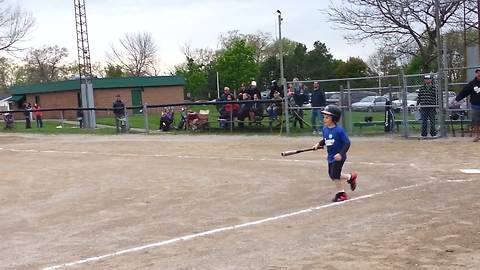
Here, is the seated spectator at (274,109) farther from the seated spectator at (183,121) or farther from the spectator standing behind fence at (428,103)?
the spectator standing behind fence at (428,103)

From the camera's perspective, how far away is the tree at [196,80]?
85125mm

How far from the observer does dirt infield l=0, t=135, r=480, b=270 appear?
255 inches

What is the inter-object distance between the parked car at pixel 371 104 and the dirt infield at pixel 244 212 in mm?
4522

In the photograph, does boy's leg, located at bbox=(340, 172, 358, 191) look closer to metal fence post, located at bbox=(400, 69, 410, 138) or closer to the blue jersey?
the blue jersey

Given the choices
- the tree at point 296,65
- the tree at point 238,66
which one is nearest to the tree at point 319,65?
the tree at point 296,65

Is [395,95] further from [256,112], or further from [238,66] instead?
[238,66]

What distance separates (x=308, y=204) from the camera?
9.45 meters

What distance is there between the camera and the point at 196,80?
85.0 meters

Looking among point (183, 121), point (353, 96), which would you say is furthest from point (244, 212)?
point (183, 121)

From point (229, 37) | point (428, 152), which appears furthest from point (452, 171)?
→ point (229, 37)

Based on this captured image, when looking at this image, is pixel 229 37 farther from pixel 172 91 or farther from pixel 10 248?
pixel 10 248

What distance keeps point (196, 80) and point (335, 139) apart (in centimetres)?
7601

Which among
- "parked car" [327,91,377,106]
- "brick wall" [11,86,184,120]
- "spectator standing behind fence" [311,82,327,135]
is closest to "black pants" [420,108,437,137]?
"parked car" [327,91,377,106]

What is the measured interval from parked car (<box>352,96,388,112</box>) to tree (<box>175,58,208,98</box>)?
206 ft
